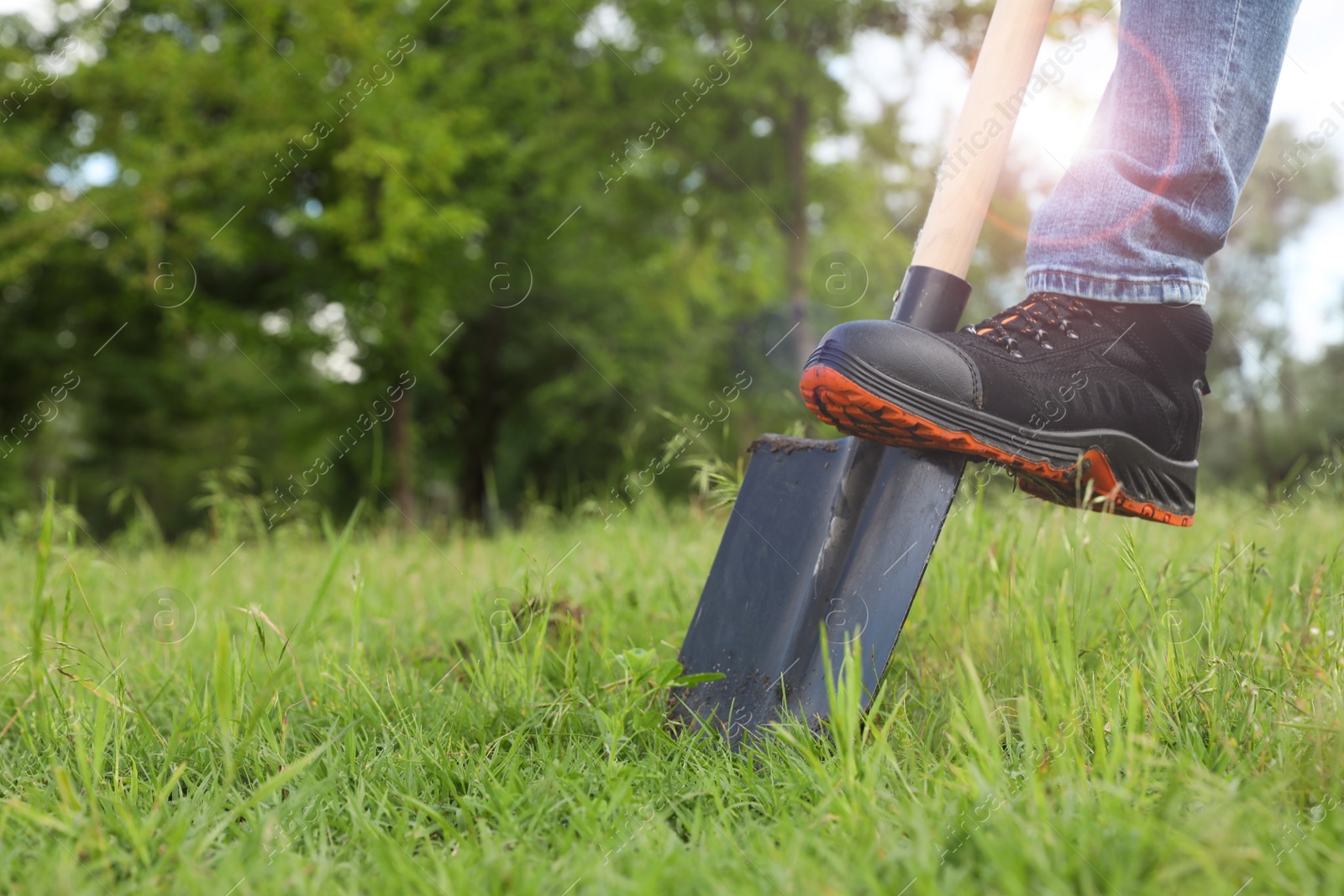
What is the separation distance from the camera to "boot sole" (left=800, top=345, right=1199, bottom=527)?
135cm

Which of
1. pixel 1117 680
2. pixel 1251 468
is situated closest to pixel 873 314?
pixel 1251 468

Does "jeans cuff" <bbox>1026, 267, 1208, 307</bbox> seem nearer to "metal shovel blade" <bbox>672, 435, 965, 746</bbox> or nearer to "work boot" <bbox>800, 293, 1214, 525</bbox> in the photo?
"work boot" <bbox>800, 293, 1214, 525</bbox>

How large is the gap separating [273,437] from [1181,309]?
1866 cm

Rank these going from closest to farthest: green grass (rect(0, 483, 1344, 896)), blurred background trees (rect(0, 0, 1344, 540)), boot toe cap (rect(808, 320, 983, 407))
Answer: green grass (rect(0, 483, 1344, 896)), boot toe cap (rect(808, 320, 983, 407)), blurred background trees (rect(0, 0, 1344, 540))

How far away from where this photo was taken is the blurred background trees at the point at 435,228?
31.0ft

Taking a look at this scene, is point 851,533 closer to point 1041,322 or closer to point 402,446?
point 1041,322

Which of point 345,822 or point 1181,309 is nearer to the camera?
point 345,822

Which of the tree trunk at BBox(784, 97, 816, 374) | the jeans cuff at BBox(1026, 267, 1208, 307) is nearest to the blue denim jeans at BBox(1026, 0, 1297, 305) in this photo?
the jeans cuff at BBox(1026, 267, 1208, 307)

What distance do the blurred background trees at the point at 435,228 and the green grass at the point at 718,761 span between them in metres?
5.36

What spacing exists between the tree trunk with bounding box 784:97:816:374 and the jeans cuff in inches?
355

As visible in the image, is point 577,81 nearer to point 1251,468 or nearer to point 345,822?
point 345,822

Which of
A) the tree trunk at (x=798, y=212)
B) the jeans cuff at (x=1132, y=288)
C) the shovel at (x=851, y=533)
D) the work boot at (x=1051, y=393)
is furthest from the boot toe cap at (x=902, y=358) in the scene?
the tree trunk at (x=798, y=212)

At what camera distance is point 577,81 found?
11250mm

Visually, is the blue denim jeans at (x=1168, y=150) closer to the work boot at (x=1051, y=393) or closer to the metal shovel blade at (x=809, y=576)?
the work boot at (x=1051, y=393)
